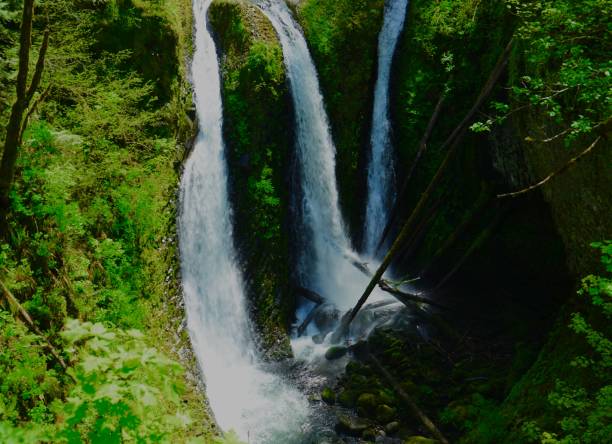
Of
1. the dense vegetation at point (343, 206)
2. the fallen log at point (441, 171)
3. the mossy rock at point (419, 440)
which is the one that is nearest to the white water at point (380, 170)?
the dense vegetation at point (343, 206)

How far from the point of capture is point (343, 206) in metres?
13.0

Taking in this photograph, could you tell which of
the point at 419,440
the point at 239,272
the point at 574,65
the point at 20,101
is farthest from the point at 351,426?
the point at 20,101

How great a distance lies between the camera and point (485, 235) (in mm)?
10898

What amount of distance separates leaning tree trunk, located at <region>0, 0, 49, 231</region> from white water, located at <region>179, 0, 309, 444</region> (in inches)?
167

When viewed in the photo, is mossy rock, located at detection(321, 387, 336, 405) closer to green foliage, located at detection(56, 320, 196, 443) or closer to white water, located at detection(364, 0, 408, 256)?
white water, located at detection(364, 0, 408, 256)

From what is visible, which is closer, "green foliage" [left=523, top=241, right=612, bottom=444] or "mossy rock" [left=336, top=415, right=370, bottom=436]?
"green foliage" [left=523, top=241, right=612, bottom=444]

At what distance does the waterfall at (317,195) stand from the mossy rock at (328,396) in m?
3.11

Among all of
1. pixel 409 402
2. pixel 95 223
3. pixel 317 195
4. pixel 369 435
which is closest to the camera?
pixel 95 223

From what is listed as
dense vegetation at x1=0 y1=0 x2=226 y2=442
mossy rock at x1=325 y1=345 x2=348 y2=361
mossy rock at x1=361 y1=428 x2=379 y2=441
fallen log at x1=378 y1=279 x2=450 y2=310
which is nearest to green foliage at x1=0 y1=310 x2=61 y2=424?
dense vegetation at x1=0 y1=0 x2=226 y2=442

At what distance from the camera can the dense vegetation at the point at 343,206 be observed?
15.4 ft

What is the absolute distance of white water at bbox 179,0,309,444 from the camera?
8586 mm

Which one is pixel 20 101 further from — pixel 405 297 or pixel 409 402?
pixel 405 297

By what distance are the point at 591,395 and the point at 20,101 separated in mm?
7728

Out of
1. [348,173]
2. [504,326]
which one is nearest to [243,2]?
[348,173]
